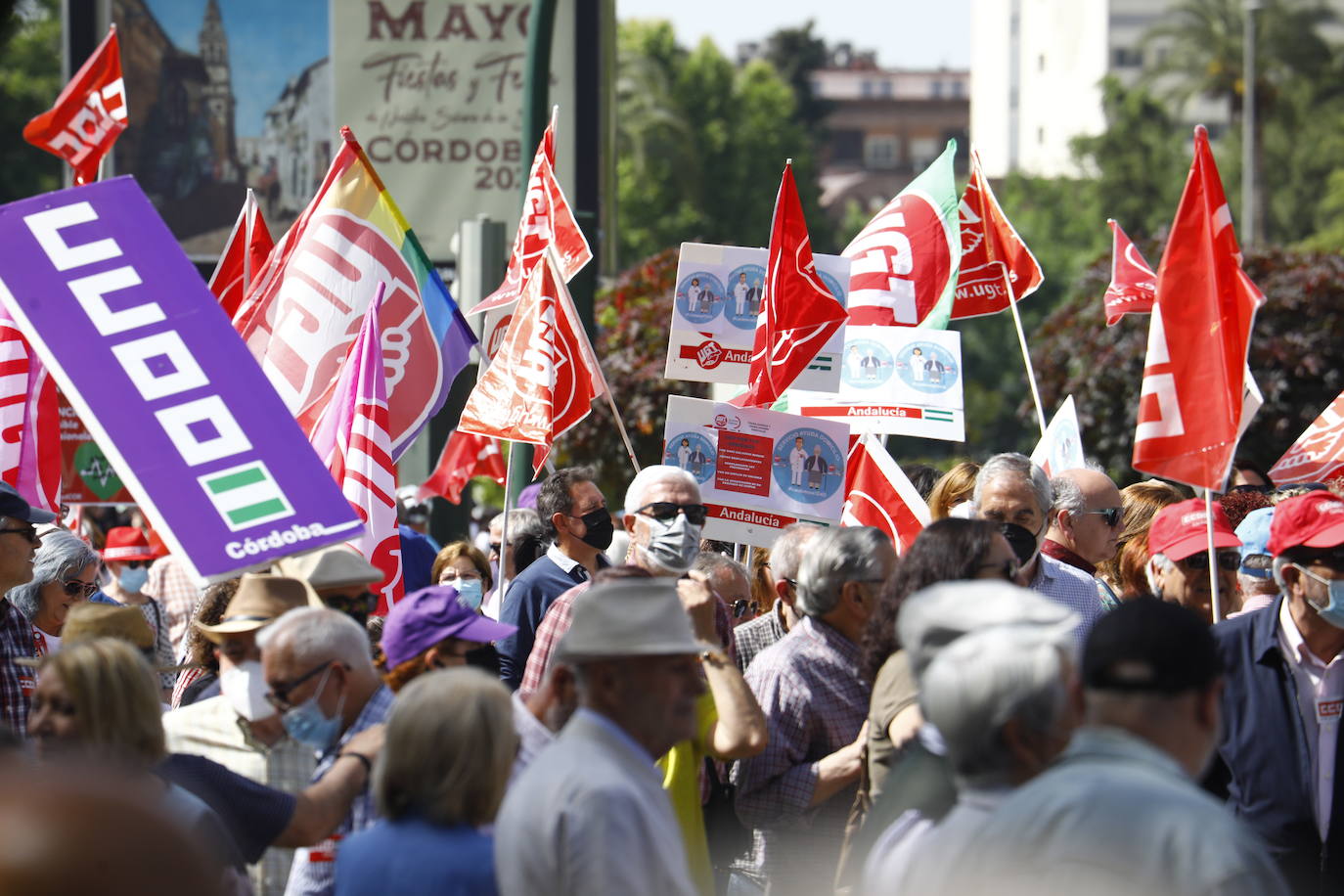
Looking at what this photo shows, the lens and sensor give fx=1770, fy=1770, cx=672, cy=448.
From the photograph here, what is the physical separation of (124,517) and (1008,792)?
15.3 m

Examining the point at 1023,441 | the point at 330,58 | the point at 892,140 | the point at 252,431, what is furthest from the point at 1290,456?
the point at 892,140

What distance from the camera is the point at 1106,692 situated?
2723 millimetres

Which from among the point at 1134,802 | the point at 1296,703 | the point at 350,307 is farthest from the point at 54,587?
the point at 1134,802

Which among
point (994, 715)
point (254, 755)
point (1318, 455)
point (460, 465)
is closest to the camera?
point (994, 715)

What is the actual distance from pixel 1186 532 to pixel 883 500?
4.72ft

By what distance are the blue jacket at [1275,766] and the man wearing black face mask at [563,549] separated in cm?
237

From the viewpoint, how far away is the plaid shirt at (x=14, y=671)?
5215 millimetres

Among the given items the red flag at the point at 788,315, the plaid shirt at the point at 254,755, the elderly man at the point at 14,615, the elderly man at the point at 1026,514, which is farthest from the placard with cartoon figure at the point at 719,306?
the plaid shirt at the point at 254,755

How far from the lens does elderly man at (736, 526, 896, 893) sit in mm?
4523

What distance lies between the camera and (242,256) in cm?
891

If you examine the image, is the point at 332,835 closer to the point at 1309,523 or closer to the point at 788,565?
the point at 788,565

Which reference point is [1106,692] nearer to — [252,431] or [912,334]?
[252,431]

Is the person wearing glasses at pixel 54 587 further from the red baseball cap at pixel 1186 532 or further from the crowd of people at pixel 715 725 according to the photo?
the red baseball cap at pixel 1186 532

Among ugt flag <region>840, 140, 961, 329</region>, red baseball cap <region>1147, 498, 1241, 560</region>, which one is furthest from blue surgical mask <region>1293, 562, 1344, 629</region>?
ugt flag <region>840, 140, 961, 329</region>
